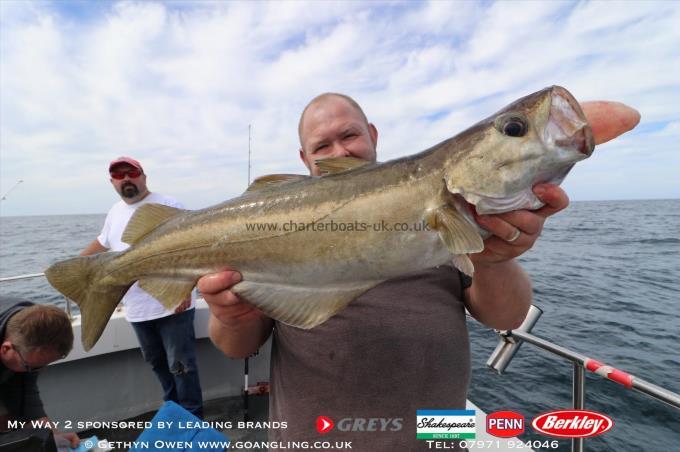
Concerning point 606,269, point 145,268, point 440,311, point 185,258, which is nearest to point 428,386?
point 440,311

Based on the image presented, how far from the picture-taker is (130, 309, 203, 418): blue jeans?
5234 mm

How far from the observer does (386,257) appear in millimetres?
2039

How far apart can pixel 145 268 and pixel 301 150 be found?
1.56 m

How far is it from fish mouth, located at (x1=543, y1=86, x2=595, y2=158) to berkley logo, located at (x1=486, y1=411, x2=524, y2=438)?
3142 millimetres

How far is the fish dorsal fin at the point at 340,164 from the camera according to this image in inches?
90.4

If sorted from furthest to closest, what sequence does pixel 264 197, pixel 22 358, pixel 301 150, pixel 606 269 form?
pixel 606 269 → pixel 22 358 → pixel 301 150 → pixel 264 197

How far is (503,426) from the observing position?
153 inches

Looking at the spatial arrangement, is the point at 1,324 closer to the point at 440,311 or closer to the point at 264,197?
the point at 264,197

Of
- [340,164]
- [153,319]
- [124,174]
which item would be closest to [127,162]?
[124,174]

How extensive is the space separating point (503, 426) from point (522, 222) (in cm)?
298

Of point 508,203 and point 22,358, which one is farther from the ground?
point 508,203

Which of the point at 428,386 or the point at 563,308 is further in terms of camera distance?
the point at 563,308

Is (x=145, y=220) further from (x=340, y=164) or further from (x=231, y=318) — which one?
(x=340, y=164)

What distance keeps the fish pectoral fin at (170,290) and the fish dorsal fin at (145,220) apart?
35cm
